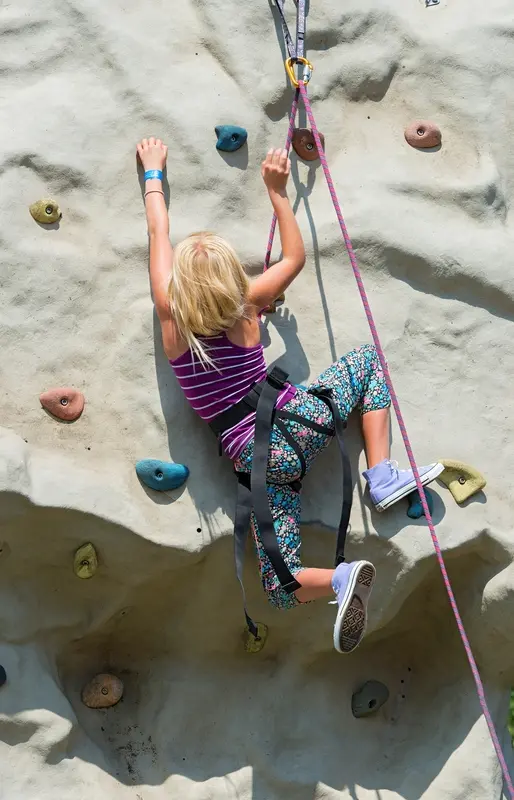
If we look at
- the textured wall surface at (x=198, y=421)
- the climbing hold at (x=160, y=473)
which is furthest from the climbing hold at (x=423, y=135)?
the climbing hold at (x=160, y=473)

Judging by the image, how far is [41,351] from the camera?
356 cm

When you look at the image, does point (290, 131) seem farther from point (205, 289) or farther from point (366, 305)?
point (205, 289)

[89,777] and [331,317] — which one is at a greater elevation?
[331,317]

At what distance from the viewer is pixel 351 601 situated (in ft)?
10.5

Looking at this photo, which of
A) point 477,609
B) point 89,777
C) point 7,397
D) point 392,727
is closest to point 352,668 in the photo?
point 392,727

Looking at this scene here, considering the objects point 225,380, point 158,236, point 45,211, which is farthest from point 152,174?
point 225,380

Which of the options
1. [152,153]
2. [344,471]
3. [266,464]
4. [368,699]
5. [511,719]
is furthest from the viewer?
[368,699]

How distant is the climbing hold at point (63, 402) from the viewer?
3518 millimetres

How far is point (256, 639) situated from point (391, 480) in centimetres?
87

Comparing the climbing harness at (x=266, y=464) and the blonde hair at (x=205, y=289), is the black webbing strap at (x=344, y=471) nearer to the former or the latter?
the climbing harness at (x=266, y=464)

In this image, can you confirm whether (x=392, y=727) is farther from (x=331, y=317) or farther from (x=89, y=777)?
(x=331, y=317)

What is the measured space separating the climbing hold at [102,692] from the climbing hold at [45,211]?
1714mm

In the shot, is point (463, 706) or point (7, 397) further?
point (463, 706)

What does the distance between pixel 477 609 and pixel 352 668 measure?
59 centimetres
